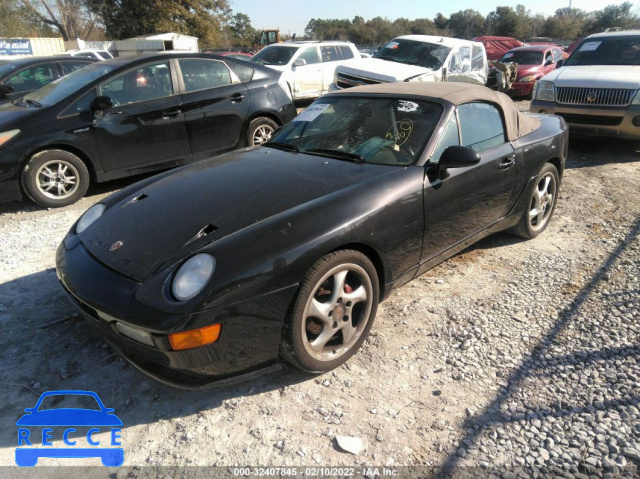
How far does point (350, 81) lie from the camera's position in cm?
941

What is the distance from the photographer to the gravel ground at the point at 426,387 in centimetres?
210

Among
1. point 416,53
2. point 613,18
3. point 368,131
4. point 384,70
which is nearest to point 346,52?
point 416,53

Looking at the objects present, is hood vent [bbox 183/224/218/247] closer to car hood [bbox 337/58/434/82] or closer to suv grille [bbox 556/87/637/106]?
suv grille [bbox 556/87/637/106]

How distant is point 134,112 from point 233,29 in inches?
2671

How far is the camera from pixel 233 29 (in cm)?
6606

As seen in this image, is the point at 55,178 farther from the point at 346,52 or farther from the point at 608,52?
the point at 346,52

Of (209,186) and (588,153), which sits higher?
(209,186)

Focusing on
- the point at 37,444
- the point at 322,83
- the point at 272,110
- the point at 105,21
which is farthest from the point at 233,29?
the point at 37,444

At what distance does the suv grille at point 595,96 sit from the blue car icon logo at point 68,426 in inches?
297

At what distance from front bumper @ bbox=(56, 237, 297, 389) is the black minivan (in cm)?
335

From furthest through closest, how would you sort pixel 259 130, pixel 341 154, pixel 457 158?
1. pixel 259 130
2. pixel 341 154
3. pixel 457 158

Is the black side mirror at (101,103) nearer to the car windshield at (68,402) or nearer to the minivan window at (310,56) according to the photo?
the car windshield at (68,402)

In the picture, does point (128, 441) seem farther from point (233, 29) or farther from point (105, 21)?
point (233, 29)

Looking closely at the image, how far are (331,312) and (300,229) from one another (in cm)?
51
